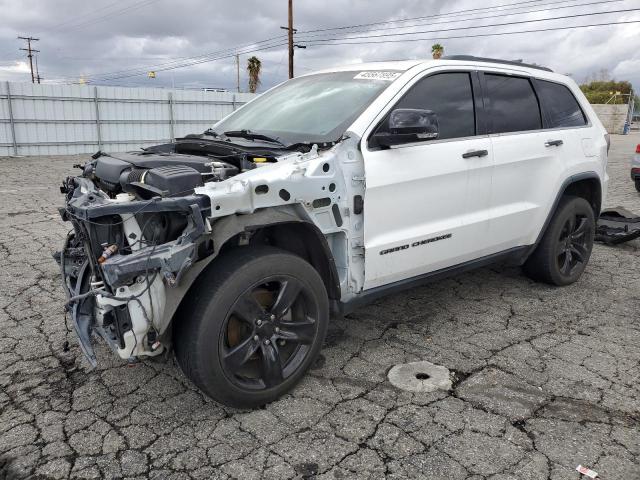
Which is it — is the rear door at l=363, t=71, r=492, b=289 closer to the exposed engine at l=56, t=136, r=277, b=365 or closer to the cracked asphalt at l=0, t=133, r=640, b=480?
the cracked asphalt at l=0, t=133, r=640, b=480

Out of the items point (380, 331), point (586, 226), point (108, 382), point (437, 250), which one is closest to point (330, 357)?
point (380, 331)

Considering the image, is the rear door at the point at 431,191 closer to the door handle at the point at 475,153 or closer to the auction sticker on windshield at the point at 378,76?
the door handle at the point at 475,153

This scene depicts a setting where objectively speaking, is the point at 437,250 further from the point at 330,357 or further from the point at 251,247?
the point at 251,247

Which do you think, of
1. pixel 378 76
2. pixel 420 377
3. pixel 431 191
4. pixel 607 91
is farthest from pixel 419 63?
pixel 607 91

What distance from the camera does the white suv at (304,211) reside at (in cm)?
247

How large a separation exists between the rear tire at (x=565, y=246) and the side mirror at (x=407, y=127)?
6.74 ft

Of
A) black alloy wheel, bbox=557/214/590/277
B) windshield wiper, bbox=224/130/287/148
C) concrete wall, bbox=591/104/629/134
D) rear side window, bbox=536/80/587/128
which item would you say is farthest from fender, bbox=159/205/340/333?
concrete wall, bbox=591/104/629/134

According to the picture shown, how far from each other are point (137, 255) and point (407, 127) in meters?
1.64

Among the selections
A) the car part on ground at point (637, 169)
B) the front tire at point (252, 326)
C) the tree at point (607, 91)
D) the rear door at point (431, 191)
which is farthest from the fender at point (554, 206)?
the tree at point (607, 91)

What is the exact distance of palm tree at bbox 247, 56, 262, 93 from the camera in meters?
40.4

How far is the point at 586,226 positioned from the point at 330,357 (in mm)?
2927

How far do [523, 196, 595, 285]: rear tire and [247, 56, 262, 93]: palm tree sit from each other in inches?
1479

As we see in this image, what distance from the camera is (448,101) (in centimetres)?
366

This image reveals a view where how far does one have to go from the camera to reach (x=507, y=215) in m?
3.98
